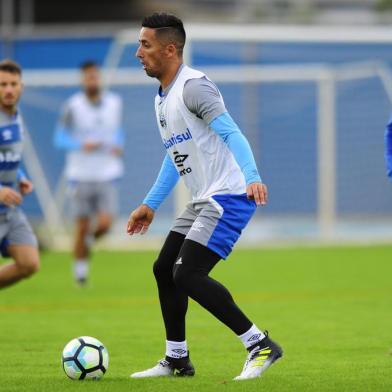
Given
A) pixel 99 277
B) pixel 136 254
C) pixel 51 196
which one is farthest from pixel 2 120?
pixel 51 196

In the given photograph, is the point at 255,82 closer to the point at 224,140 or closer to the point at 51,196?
the point at 51,196

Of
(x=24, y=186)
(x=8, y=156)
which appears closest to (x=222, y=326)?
(x=24, y=186)

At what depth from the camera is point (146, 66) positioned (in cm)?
781

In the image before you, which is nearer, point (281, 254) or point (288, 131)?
point (281, 254)

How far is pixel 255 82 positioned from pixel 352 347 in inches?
535

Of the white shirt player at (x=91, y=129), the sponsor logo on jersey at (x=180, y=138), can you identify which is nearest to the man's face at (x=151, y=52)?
the sponsor logo on jersey at (x=180, y=138)

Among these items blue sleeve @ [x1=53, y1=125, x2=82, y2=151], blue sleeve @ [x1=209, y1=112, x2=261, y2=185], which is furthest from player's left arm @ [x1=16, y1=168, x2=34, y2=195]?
blue sleeve @ [x1=53, y1=125, x2=82, y2=151]

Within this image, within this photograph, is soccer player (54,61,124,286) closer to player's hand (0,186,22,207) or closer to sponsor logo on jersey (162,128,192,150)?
player's hand (0,186,22,207)

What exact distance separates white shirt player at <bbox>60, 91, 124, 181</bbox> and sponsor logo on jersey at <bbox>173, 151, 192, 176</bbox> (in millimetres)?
8530

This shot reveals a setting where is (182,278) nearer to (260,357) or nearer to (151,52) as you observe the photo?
(260,357)

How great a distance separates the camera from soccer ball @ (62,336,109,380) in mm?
7816

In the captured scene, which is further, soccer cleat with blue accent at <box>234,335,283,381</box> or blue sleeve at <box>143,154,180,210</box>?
blue sleeve at <box>143,154,180,210</box>

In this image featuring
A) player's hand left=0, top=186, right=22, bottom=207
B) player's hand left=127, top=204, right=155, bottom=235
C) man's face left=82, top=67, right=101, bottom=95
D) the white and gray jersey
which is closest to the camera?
the white and gray jersey

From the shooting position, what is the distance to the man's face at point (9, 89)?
10445mm
